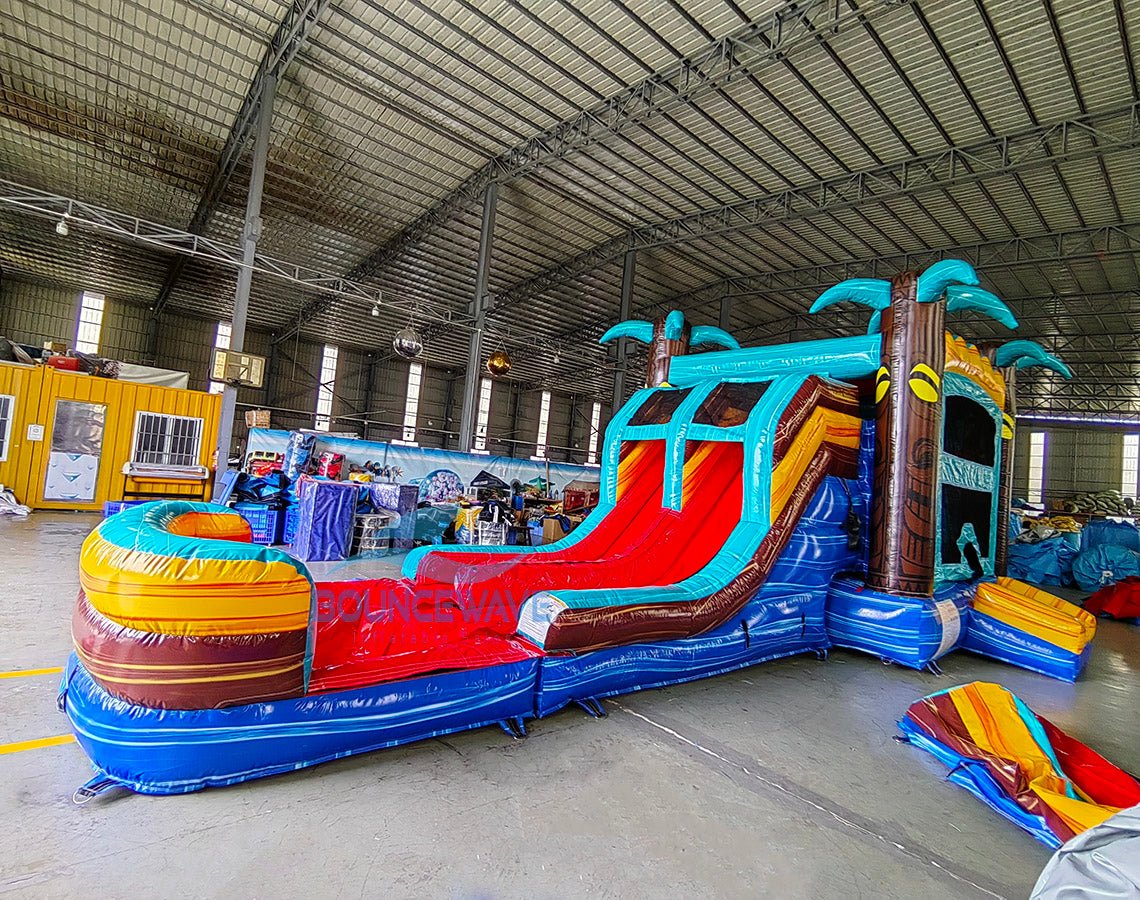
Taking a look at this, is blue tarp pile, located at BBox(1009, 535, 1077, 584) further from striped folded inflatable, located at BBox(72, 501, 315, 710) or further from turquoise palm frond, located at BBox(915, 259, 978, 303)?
striped folded inflatable, located at BBox(72, 501, 315, 710)

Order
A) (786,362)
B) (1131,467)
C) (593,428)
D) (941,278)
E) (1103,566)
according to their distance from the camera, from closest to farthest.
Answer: (941,278) < (786,362) < (1103,566) < (1131,467) < (593,428)

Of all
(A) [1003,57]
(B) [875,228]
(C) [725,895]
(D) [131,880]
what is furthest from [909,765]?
(B) [875,228]

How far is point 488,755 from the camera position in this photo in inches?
95.1

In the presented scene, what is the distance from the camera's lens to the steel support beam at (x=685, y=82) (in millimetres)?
6555

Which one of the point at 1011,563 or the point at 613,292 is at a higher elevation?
the point at 613,292

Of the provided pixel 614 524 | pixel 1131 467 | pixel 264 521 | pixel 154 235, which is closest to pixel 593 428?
pixel 154 235

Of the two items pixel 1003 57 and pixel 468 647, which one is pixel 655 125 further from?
pixel 468 647

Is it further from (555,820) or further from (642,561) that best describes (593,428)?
(555,820)

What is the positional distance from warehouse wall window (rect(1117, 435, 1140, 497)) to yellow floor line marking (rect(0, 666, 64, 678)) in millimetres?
32020

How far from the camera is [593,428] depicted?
28.0 metres

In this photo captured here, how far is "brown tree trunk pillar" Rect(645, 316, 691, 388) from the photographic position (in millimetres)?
6164

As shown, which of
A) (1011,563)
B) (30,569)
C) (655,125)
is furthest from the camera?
(1011,563)

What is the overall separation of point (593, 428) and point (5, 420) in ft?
70.1

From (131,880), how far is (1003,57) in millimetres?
10108
